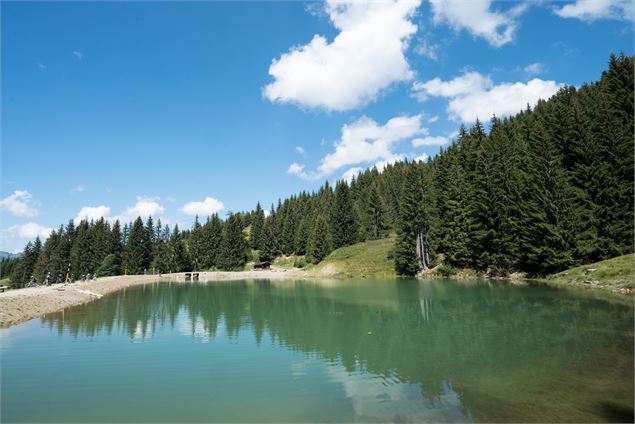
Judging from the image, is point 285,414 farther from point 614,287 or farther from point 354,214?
point 354,214

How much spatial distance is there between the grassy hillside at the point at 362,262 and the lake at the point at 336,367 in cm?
4722

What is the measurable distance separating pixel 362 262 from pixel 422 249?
1452 cm

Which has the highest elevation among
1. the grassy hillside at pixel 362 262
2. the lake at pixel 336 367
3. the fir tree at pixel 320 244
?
the fir tree at pixel 320 244

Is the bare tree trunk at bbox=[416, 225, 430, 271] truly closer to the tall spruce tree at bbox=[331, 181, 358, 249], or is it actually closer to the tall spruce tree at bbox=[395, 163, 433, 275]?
the tall spruce tree at bbox=[395, 163, 433, 275]

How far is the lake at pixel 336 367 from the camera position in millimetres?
10500

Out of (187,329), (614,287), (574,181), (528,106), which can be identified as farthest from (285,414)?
(528,106)

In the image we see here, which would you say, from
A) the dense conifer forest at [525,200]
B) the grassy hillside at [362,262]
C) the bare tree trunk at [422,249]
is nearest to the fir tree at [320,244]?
the dense conifer forest at [525,200]

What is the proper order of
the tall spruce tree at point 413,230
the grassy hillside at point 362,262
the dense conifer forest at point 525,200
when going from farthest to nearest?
the grassy hillside at point 362,262 → the tall spruce tree at point 413,230 → the dense conifer forest at point 525,200

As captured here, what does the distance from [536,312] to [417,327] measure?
9618 mm

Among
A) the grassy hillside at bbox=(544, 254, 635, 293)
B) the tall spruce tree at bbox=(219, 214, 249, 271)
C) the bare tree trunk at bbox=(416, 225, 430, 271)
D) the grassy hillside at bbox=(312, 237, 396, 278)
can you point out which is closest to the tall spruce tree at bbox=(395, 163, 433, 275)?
the bare tree trunk at bbox=(416, 225, 430, 271)

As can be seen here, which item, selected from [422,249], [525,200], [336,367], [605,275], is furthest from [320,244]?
[336,367]

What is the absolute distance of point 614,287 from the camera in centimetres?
3269

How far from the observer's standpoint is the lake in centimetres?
1050

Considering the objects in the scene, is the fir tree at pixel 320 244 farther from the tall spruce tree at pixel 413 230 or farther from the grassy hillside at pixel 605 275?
the grassy hillside at pixel 605 275
